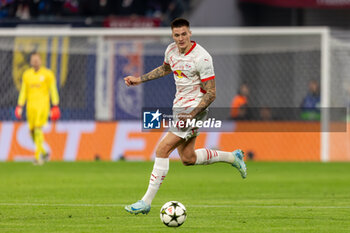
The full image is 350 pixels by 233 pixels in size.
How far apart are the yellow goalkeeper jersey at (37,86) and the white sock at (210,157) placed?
9.44 m

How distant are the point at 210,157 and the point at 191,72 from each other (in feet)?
4.19

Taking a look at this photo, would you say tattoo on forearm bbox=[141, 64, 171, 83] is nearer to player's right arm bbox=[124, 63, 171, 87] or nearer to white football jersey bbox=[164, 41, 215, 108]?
player's right arm bbox=[124, 63, 171, 87]

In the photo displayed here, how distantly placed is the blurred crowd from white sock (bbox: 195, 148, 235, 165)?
711 inches

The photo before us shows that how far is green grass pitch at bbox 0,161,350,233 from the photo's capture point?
352 inches

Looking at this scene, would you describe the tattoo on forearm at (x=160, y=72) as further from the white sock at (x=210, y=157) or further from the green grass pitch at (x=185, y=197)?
the green grass pitch at (x=185, y=197)

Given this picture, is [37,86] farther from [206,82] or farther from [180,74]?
[206,82]

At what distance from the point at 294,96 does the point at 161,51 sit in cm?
358

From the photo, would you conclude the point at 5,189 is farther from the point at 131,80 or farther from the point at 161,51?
the point at 161,51

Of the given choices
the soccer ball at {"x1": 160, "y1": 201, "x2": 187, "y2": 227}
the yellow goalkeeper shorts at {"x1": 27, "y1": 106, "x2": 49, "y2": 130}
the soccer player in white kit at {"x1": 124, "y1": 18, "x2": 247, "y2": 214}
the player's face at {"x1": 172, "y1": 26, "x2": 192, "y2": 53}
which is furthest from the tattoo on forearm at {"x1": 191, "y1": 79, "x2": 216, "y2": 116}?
the yellow goalkeeper shorts at {"x1": 27, "y1": 106, "x2": 49, "y2": 130}

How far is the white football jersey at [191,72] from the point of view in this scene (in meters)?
9.75

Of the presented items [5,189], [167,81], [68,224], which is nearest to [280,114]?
[167,81]

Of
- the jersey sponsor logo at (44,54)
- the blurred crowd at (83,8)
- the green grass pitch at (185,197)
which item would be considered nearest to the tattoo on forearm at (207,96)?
the green grass pitch at (185,197)

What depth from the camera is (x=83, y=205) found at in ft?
36.1

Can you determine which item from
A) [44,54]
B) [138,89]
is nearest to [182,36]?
[138,89]
